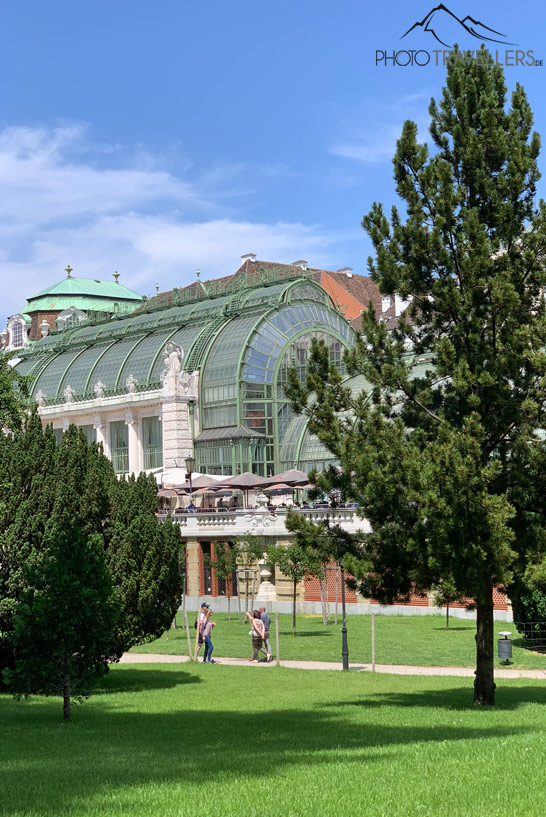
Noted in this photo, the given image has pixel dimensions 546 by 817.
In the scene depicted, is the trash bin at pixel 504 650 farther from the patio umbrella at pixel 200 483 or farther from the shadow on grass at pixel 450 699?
the patio umbrella at pixel 200 483

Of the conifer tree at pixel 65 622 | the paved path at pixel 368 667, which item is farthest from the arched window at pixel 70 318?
the conifer tree at pixel 65 622

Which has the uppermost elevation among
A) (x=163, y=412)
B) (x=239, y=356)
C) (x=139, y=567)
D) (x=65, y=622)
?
(x=239, y=356)

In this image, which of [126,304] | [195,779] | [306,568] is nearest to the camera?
[195,779]

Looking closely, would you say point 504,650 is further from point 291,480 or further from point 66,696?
point 291,480

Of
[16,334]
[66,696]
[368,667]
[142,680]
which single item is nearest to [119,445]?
[16,334]

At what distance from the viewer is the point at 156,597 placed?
965 inches

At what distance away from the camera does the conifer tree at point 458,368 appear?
17.7 m

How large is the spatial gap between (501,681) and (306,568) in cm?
1482

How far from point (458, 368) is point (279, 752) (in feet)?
24.2

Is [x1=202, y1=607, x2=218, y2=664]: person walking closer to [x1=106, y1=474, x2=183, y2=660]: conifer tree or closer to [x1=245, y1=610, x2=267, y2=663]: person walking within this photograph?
[x1=245, y1=610, x2=267, y2=663]: person walking

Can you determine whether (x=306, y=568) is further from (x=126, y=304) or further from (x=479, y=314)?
(x=126, y=304)

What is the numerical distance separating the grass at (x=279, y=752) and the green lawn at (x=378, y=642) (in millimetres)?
4655

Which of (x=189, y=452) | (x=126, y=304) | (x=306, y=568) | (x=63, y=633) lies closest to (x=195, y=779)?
(x=63, y=633)

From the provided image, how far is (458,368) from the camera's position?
708 inches
